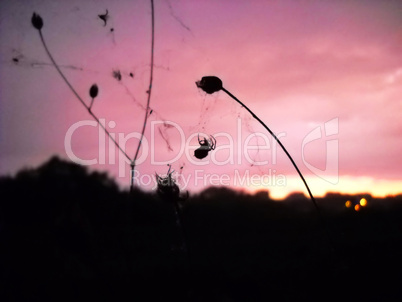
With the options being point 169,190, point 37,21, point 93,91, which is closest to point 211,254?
point 169,190

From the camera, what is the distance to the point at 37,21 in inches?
221

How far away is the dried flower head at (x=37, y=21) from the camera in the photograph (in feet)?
18.4

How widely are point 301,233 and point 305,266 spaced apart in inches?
278

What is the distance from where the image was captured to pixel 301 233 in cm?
1570

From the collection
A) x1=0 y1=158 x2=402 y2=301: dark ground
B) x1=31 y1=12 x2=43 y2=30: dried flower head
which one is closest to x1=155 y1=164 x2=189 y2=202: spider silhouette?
x1=0 y1=158 x2=402 y2=301: dark ground

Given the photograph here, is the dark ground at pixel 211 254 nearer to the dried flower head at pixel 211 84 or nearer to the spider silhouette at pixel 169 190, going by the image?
the spider silhouette at pixel 169 190

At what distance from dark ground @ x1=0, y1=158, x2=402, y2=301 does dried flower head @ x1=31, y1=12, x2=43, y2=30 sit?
111 inches

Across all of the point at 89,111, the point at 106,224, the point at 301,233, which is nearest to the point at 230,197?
the point at 301,233

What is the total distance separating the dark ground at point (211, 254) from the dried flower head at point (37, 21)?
282 cm

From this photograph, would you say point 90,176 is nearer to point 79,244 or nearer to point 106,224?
point 106,224

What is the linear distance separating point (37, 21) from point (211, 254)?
9139 mm

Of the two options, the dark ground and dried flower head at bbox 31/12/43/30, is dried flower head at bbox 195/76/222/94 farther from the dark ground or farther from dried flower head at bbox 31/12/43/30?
dried flower head at bbox 31/12/43/30

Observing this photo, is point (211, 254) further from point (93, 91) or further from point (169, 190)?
point (93, 91)

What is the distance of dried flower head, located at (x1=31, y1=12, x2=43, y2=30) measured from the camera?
560 centimetres
